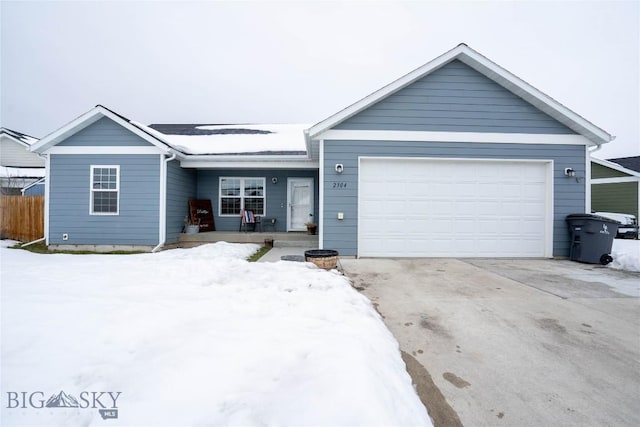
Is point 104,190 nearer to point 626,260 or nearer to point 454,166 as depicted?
point 454,166

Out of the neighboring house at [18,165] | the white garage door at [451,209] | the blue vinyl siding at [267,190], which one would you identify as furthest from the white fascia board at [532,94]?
the neighboring house at [18,165]

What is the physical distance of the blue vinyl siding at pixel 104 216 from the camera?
26.4ft

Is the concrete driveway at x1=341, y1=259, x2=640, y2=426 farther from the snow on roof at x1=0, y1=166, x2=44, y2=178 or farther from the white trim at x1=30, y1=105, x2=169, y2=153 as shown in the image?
the snow on roof at x1=0, y1=166, x2=44, y2=178

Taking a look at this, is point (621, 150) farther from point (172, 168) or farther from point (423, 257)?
point (172, 168)

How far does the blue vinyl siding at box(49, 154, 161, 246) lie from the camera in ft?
26.4

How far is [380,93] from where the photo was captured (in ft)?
21.1

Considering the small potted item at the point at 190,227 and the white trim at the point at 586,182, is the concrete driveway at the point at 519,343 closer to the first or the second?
the white trim at the point at 586,182

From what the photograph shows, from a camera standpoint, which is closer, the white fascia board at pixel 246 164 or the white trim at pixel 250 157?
the white trim at pixel 250 157

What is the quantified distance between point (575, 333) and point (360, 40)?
20.5 metres

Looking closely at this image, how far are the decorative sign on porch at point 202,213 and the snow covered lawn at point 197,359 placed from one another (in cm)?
607

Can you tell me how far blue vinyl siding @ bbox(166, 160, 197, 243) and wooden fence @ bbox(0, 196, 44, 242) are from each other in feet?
16.3

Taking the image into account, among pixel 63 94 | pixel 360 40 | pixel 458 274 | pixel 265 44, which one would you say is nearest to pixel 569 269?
pixel 458 274

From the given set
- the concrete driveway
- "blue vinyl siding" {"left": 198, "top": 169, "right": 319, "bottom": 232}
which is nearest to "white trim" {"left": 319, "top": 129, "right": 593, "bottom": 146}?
the concrete driveway

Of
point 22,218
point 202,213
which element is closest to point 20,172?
point 22,218
